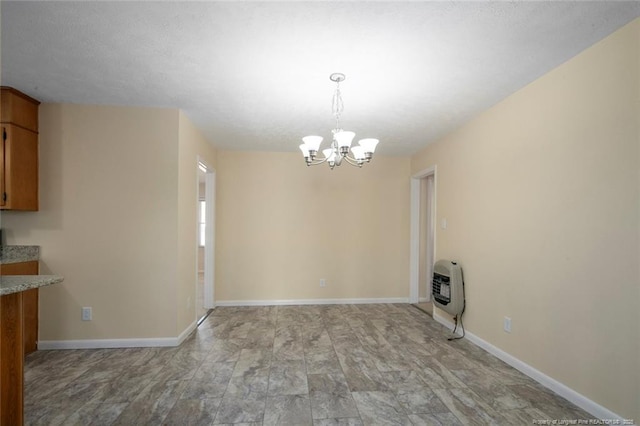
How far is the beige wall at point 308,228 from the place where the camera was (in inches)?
189

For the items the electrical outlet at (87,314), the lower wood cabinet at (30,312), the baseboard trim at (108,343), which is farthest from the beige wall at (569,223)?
the lower wood cabinet at (30,312)

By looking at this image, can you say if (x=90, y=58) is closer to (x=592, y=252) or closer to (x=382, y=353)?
(x=382, y=353)

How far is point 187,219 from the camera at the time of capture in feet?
11.2

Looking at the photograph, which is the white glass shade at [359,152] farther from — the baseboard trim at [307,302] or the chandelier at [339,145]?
the baseboard trim at [307,302]

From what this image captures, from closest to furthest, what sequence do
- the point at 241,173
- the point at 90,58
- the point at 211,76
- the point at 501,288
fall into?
1. the point at 90,58
2. the point at 211,76
3. the point at 501,288
4. the point at 241,173

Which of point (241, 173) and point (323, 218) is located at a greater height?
point (241, 173)

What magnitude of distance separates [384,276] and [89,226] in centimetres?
407

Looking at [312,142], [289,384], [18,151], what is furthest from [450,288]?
[18,151]

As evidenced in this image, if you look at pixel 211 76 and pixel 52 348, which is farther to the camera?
A: pixel 52 348

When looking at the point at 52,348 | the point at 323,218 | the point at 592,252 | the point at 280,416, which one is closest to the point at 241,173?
the point at 323,218

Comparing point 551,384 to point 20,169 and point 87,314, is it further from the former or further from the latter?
point 20,169

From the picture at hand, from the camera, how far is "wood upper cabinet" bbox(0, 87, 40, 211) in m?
2.73

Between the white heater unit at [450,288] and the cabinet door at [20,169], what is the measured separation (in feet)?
14.5

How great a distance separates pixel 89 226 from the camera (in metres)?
3.06
